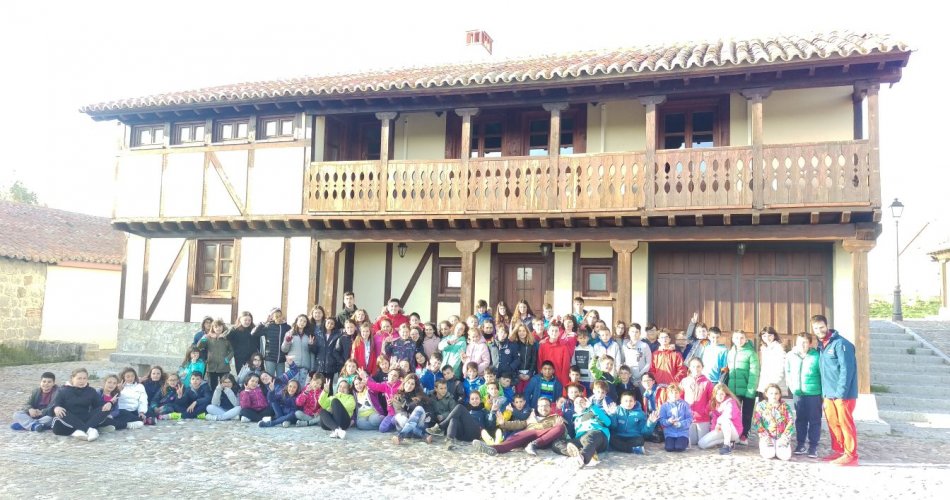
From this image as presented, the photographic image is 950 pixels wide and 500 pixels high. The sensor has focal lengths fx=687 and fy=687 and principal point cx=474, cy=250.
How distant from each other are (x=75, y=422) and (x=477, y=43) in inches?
538

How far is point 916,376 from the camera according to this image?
42.4 ft

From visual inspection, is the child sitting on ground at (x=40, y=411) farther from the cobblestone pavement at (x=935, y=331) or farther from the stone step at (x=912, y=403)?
the cobblestone pavement at (x=935, y=331)

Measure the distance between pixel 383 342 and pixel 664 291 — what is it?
18.9 ft

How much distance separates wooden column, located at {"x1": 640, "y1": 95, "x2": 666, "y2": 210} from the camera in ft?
38.3

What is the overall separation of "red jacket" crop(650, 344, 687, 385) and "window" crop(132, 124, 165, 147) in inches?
455

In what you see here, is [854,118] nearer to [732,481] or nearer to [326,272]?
[732,481]

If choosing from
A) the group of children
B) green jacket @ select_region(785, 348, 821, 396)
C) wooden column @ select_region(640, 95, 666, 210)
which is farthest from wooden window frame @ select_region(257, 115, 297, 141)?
green jacket @ select_region(785, 348, 821, 396)

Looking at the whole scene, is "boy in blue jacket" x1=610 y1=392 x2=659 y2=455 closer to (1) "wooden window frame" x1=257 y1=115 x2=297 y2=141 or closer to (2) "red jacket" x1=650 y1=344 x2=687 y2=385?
(2) "red jacket" x1=650 y1=344 x2=687 y2=385

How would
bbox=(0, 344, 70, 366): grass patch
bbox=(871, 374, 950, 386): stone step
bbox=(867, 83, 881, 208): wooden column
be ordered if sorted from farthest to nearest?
bbox=(0, 344, 70, 366): grass patch → bbox=(871, 374, 950, 386): stone step → bbox=(867, 83, 881, 208): wooden column

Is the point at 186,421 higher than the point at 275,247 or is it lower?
lower

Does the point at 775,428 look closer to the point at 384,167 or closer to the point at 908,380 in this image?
the point at 908,380

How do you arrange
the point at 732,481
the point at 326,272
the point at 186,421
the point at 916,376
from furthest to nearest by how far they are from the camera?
the point at 326,272 < the point at 916,376 < the point at 186,421 < the point at 732,481

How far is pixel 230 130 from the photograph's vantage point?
14711mm

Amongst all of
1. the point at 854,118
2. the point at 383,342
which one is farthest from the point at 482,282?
the point at 854,118
